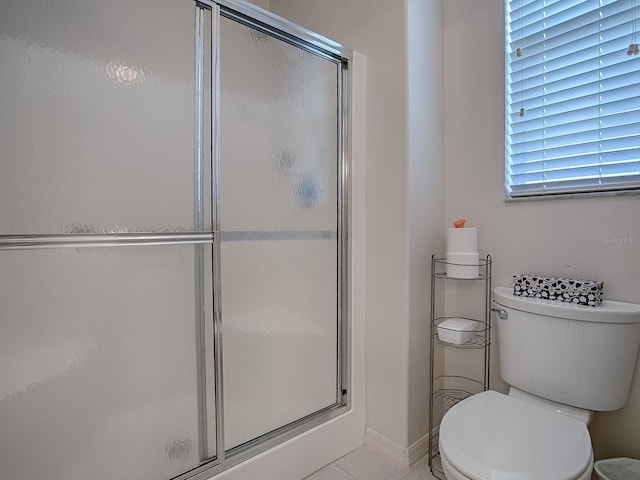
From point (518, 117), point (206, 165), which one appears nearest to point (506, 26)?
point (518, 117)

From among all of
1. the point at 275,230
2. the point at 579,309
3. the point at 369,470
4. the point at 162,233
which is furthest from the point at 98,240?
the point at 579,309

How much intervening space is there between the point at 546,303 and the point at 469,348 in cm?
50

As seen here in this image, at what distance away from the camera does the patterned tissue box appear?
1.14 metres

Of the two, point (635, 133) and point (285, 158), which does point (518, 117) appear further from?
point (285, 158)

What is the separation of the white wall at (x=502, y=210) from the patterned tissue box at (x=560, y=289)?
0.09 m

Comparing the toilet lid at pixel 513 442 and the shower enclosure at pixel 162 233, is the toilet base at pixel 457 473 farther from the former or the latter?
the shower enclosure at pixel 162 233

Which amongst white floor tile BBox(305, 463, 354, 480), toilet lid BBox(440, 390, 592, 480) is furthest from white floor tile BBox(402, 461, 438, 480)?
toilet lid BBox(440, 390, 592, 480)

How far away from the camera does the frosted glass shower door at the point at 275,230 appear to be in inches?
47.6

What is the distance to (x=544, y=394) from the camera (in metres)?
1.18

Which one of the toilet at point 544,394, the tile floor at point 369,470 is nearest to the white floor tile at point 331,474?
the tile floor at point 369,470

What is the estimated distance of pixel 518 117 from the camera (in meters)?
1.41

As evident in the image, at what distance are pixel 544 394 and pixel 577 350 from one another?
8.3 inches

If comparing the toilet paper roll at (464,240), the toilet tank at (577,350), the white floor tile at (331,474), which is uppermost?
the toilet paper roll at (464,240)

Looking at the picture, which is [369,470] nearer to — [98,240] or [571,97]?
[98,240]
